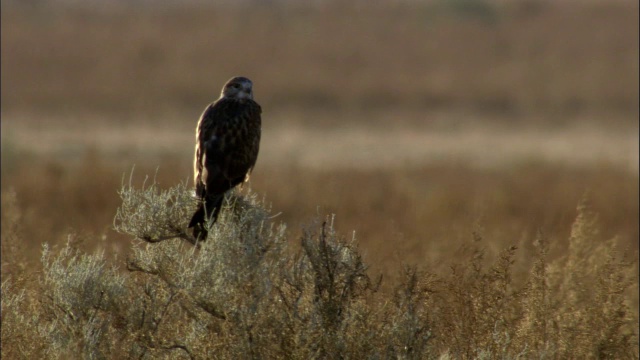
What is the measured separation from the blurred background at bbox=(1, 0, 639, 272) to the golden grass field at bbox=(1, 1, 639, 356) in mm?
→ 70

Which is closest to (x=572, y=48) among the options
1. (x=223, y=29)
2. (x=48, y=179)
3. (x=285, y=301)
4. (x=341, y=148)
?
(x=223, y=29)

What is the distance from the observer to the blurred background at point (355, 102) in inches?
559

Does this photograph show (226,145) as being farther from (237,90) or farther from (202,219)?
(202,219)

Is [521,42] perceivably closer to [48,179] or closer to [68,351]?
[48,179]

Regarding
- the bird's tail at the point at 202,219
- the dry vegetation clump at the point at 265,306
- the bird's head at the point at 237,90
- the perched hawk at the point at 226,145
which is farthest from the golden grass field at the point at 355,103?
the dry vegetation clump at the point at 265,306

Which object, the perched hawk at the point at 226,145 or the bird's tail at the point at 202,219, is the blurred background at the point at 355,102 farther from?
the bird's tail at the point at 202,219

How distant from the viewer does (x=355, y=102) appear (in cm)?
3052

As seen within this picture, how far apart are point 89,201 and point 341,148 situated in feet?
37.5

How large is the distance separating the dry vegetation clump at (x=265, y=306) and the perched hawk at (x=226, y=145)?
0.37 m

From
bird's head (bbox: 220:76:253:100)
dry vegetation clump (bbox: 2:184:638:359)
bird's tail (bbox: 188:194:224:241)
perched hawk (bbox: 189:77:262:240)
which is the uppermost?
bird's head (bbox: 220:76:253:100)

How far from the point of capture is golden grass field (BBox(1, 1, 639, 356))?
14125 millimetres

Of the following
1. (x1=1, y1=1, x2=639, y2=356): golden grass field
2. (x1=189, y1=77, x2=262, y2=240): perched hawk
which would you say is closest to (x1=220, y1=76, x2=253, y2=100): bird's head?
(x1=189, y1=77, x2=262, y2=240): perched hawk

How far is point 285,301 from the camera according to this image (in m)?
4.72

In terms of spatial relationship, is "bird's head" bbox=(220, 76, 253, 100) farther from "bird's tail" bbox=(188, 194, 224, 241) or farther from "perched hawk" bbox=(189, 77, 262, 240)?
"bird's tail" bbox=(188, 194, 224, 241)
